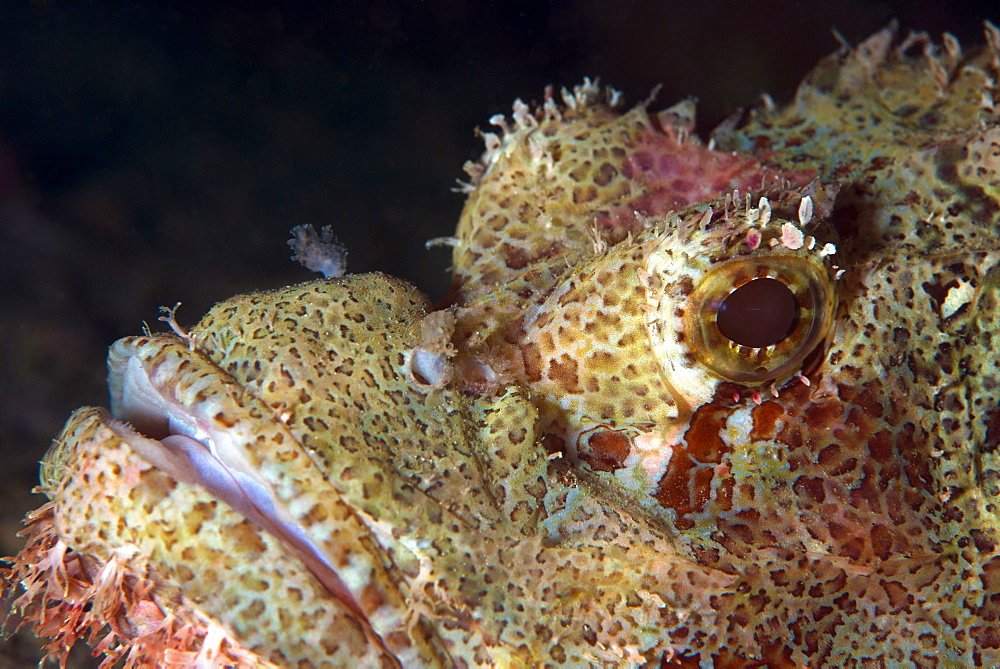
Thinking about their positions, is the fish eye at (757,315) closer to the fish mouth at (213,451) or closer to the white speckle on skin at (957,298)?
the white speckle on skin at (957,298)

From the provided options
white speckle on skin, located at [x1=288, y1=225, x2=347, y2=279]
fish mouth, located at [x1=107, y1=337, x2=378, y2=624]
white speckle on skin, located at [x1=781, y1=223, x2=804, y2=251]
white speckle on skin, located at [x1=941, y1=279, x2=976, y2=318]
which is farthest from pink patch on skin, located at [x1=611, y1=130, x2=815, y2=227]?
fish mouth, located at [x1=107, y1=337, x2=378, y2=624]

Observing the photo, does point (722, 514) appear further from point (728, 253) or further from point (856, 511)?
point (728, 253)

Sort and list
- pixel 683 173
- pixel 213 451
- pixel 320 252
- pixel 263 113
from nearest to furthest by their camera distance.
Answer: pixel 213 451 < pixel 320 252 < pixel 683 173 < pixel 263 113

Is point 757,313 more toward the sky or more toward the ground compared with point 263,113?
more toward the ground

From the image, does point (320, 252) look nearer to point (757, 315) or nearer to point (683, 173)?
point (683, 173)

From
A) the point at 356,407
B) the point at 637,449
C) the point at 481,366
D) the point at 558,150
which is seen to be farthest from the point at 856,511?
the point at 558,150

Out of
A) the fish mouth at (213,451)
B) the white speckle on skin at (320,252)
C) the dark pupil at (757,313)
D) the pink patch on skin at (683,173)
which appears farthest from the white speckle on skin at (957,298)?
the white speckle on skin at (320,252)

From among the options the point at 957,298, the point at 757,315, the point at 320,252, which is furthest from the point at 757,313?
the point at 320,252

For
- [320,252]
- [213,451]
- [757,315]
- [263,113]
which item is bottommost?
[213,451]
